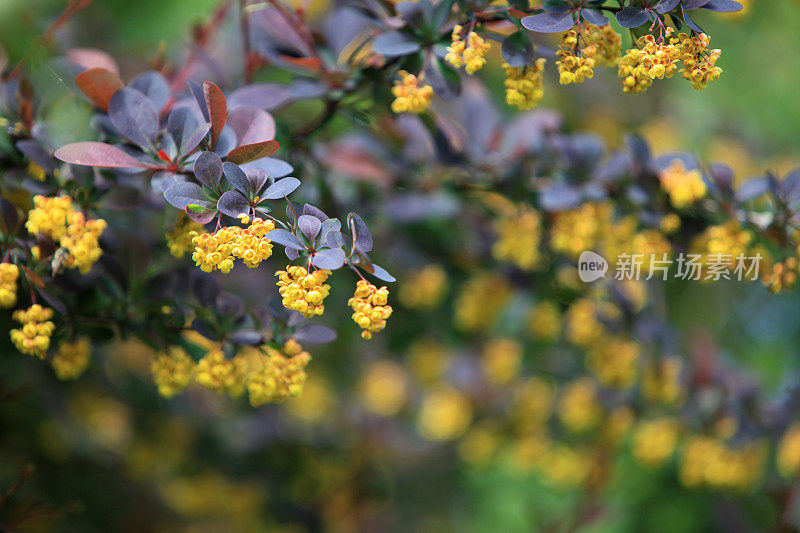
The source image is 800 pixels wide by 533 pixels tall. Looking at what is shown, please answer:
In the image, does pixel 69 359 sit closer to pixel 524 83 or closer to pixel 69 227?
pixel 69 227

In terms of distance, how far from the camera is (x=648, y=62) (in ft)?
1.55

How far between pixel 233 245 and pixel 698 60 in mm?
369

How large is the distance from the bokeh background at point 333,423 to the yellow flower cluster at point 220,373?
1.31 feet

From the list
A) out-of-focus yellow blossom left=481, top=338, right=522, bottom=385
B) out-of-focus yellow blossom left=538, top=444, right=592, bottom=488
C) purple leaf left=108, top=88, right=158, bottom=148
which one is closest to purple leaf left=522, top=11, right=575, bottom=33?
purple leaf left=108, top=88, right=158, bottom=148

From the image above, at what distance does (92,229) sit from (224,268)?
0.13 meters

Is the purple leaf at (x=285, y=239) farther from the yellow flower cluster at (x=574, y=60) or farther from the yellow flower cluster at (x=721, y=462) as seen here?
the yellow flower cluster at (x=721, y=462)

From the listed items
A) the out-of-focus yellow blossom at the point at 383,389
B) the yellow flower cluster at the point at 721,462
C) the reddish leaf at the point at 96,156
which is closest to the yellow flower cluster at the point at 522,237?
the yellow flower cluster at the point at 721,462

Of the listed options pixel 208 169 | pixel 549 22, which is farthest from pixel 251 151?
pixel 549 22

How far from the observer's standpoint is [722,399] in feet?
2.90

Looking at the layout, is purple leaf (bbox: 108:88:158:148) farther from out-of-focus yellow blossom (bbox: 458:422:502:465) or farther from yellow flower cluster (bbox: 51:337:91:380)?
out-of-focus yellow blossom (bbox: 458:422:502:465)

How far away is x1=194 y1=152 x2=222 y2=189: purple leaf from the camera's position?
0.48 meters

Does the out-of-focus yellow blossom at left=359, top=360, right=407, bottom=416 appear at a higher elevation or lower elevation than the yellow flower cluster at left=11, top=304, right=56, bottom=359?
lower

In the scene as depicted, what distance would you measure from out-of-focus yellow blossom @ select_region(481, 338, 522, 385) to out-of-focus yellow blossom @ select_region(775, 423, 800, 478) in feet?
1.26

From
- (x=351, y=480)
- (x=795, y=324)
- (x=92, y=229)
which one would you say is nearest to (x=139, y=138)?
(x=92, y=229)
